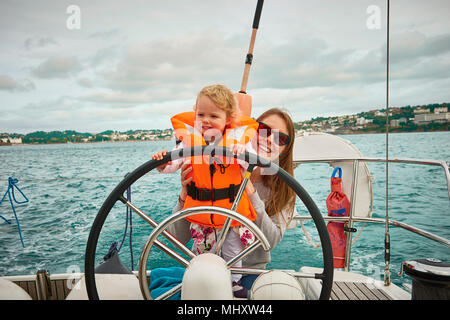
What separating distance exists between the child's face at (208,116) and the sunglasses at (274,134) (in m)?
0.21

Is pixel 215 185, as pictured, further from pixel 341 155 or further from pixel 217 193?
pixel 341 155

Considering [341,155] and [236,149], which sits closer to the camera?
[236,149]

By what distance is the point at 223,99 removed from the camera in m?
1.07

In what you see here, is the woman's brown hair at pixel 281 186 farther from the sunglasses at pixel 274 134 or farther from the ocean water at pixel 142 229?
the ocean water at pixel 142 229

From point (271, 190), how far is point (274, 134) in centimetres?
25

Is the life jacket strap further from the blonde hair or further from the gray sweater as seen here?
the blonde hair

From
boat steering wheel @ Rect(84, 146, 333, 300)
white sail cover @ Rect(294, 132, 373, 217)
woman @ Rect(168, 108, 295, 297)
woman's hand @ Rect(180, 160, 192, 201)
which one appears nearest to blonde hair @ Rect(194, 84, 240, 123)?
woman @ Rect(168, 108, 295, 297)

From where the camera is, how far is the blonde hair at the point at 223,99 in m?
1.06

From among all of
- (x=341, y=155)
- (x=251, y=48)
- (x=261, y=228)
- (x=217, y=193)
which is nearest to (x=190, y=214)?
(x=217, y=193)

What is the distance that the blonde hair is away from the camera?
41.9 inches

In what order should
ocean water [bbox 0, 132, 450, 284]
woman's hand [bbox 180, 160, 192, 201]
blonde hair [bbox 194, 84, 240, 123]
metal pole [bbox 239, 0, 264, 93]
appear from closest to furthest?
woman's hand [bbox 180, 160, 192, 201] < blonde hair [bbox 194, 84, 240, 123] < metal pole [bbox 239, 0, 264, 93] < ocean water [bbox 0, 132, 450, 284]
